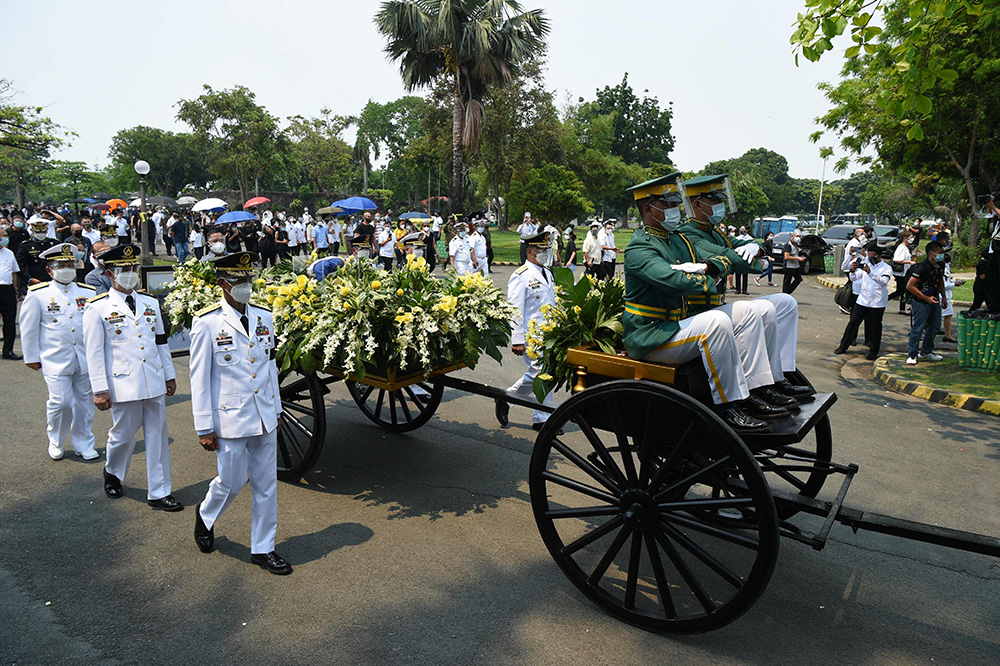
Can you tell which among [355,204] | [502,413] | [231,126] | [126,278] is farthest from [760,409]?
[231,126]

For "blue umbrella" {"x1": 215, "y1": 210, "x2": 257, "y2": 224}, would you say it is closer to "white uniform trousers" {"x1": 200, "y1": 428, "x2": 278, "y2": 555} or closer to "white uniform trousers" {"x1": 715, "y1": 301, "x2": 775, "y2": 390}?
"white uniform trousers" {"x1": 200, "y1": 428, "x2": 278, "y2": 555}

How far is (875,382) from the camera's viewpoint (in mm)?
9422

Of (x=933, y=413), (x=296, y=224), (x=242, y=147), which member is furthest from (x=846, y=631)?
(x=242, y=147)

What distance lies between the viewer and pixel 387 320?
195 inches

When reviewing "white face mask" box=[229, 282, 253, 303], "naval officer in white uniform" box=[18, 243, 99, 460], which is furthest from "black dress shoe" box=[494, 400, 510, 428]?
"naval officer in white uniform" box=[18, 243, 99, 460]

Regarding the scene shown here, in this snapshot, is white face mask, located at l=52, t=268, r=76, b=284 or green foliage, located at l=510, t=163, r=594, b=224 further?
green foliage, located at l=510, t=163, r=594, b=224

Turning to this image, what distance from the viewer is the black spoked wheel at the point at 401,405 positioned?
6324 millimetres

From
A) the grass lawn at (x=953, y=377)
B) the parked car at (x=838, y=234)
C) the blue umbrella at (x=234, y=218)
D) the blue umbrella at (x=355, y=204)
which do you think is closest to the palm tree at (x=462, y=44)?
the blue umbrella at (x=355, y=204)

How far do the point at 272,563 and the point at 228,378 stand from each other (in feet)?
3.94

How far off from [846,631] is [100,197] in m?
54.3

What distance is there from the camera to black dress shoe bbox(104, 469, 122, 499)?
5.22 m

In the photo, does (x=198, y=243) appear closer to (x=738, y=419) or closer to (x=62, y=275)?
(x=62, y=275)

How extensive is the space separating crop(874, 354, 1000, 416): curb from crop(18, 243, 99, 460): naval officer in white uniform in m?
9.55

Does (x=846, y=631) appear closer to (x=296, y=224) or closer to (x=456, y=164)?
(x=456, y=164)
